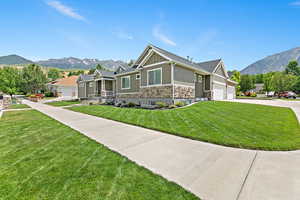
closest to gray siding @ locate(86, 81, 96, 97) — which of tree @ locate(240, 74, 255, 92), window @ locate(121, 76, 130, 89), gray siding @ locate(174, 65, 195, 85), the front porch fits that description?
the front porch

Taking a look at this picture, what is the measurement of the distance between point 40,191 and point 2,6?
616 inches

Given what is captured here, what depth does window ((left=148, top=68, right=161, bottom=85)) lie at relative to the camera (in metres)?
12.8

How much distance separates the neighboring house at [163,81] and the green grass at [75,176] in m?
9.36

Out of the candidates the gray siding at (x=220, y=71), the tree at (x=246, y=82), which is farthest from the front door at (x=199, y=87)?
the tree at (x=246, y=82)

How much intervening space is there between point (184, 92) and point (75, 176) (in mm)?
11945

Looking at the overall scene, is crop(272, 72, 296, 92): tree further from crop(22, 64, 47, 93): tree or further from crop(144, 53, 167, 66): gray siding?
crop(22, 64, 47, 93): tree

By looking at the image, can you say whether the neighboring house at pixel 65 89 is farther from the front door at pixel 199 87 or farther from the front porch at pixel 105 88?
the front door at pixel 199 87

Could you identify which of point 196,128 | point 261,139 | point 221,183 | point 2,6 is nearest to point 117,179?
→ point 221,183

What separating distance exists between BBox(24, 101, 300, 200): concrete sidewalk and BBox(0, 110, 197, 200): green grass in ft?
1.06

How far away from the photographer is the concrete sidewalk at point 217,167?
6.57 ft

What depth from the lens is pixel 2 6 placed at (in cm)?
1006

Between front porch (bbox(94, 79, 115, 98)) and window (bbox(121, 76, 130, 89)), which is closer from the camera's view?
window (bbox(121, 76, 130, 89))

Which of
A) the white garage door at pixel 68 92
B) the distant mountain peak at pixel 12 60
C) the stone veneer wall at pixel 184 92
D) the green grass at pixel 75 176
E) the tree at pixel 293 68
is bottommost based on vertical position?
the green grass at pixel 75 176

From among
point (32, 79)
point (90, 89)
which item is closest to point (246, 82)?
point (90, 89)
